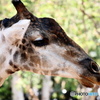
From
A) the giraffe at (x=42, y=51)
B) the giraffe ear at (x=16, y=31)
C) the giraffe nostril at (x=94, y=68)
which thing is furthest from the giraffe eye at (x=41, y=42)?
the giraffe nostril at (x=94, y=68)

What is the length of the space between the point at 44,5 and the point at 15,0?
372 cm

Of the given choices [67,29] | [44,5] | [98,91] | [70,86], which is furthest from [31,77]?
[70,86]

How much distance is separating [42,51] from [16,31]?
0.76ft

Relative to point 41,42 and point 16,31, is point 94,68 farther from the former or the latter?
point 16,31

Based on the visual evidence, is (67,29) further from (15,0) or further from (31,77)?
(15,0)

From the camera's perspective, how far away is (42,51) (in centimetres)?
201

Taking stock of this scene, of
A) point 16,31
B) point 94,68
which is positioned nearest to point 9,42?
point 16,31

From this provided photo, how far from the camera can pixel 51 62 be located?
1.99 metres

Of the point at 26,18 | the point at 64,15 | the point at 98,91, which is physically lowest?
the point at 98,91

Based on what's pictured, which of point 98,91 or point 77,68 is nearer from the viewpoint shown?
point 77,68

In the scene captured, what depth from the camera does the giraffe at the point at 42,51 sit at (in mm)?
1938

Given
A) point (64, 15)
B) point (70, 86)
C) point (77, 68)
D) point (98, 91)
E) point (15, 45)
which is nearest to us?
point (77, 68)

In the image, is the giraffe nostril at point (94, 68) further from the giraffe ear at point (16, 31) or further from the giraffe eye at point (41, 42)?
the giraffe ear at point (16, 31)

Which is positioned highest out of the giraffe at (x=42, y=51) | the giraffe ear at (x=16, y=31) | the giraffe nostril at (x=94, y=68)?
the giraffe ear at (x=16, y=31)
